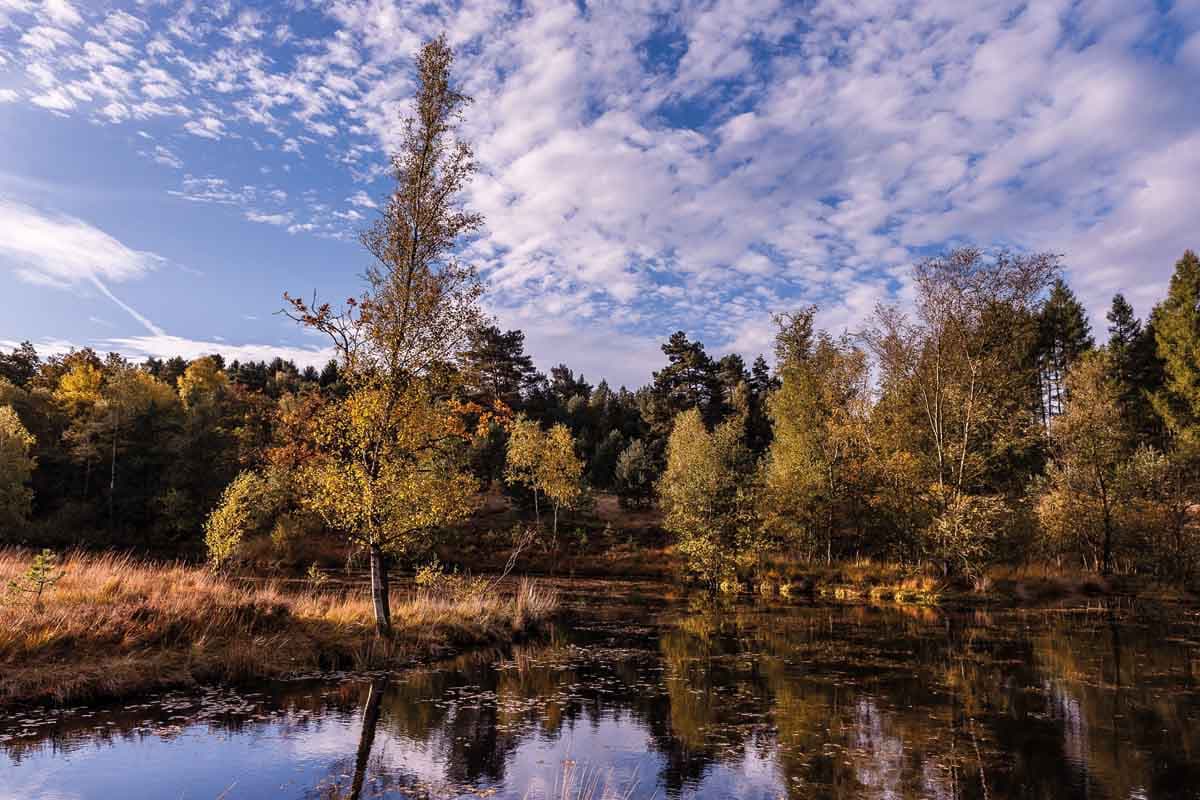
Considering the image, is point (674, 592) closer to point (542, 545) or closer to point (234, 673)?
point (542, 545)

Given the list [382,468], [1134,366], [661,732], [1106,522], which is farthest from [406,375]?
[1134,366]

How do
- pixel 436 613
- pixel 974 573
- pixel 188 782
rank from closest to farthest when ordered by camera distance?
pixel 188 782
pixel 436 613
pixel 974 573

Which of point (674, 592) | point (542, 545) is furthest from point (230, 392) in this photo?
point (674, 592)

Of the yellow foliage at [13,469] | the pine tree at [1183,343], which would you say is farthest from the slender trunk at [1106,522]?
the yellow foliage at [13,469]

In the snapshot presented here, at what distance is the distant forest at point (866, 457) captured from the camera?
42250 mm

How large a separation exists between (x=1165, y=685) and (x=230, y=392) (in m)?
88.0

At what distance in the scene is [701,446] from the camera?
52.1 metres

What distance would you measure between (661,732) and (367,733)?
5928mm

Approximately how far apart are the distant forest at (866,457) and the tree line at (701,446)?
0.64 ft

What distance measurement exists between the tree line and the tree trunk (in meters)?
0.09

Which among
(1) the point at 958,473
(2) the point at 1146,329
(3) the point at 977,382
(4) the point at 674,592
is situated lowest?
(4) the point at 674,592

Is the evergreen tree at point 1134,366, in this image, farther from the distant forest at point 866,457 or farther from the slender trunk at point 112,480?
the slender trunk at point 112,480

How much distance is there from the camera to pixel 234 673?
16984mm

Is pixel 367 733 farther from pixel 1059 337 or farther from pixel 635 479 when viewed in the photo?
pixel 1059 337
